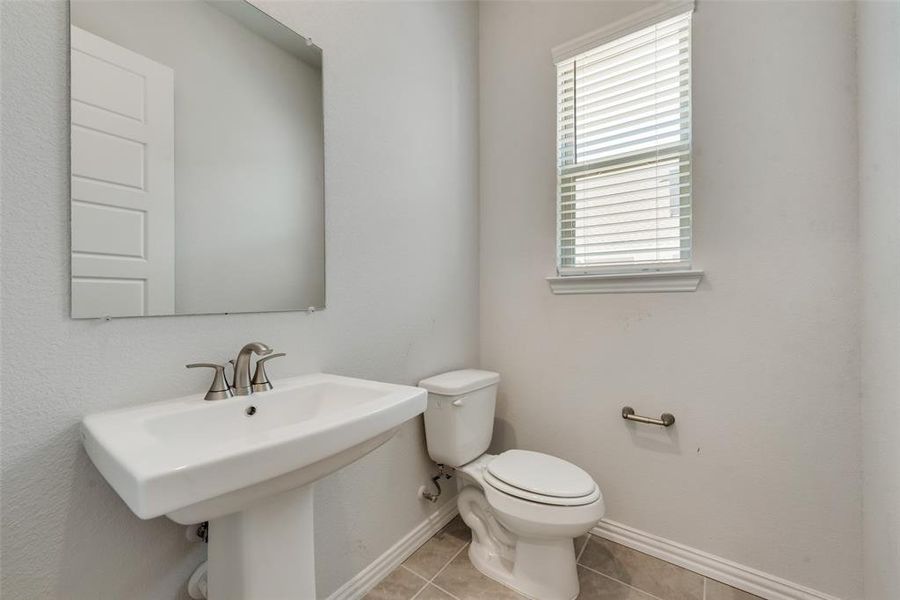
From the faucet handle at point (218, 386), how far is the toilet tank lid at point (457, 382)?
0.77 m

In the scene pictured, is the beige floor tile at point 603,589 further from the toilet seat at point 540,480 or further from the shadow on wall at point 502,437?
the shadow on wall at point 502,437

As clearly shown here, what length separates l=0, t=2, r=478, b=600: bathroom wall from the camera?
27.6 inches

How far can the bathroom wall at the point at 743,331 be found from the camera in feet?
4.00

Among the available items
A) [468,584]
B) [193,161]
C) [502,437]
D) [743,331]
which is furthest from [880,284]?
[193,161]

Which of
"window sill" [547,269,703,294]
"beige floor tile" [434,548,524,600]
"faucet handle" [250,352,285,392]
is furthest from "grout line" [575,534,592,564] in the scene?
"faucet handle" [250,352,285,392]

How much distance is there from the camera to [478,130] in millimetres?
2010

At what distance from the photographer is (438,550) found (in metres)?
1.57

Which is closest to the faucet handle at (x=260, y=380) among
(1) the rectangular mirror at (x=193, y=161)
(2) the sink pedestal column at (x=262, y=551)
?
(1) the rectangular mirror at (x=193, y=161)

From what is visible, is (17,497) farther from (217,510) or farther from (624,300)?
(624,300)

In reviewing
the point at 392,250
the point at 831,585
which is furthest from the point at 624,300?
the point at 831,585

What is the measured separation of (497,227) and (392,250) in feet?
2.30

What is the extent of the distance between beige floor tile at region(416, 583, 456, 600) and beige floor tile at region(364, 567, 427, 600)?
0.02 m

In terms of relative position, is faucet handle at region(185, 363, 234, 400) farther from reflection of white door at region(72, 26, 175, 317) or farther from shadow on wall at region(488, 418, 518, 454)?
shadow on wall at region(488, 418, 518, 454)

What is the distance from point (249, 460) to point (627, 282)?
148 cm
